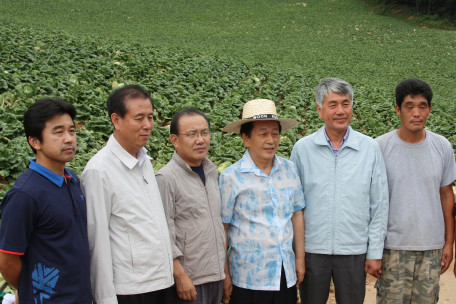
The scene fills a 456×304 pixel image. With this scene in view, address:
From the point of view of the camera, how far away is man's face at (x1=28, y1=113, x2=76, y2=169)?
6.57 feet

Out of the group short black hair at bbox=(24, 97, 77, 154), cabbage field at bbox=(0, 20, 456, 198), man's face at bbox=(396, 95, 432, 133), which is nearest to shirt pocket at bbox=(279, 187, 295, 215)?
man's face at bbox=(396, 95, 432, 133)

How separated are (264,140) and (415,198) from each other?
1.38 meters

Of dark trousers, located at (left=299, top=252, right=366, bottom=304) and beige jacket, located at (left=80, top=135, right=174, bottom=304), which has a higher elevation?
beige jacket, located at (left=80, top=135, right=174, bottom=304)

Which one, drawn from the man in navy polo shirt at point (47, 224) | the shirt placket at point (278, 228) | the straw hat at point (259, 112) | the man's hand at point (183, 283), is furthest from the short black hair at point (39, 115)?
the shirt placket at point (278, 228)

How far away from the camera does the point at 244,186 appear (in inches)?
104

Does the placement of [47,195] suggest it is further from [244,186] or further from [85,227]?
[244,186]

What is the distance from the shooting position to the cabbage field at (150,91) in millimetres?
5281

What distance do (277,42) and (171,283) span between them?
106 ft

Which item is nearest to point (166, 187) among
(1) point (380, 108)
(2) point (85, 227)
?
(2) point (85, 227)

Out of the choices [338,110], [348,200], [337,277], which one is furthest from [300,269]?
[338,110]

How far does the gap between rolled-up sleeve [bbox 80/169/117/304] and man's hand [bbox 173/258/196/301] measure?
0.43 meters

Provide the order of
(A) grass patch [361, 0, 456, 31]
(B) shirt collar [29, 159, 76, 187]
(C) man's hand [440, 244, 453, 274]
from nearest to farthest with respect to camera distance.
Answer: (B) shirt collar [29, 159, 76, 187] → (C) man's hand [440, 244, 453, 274] → (A) grass patch [361, 0, 456, 31]

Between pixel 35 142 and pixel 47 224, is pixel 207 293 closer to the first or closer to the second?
pixel 47 224

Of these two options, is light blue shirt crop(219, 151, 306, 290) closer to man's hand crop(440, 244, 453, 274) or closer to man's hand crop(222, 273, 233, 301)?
man's hand crop(222, 273, 233, 301)
